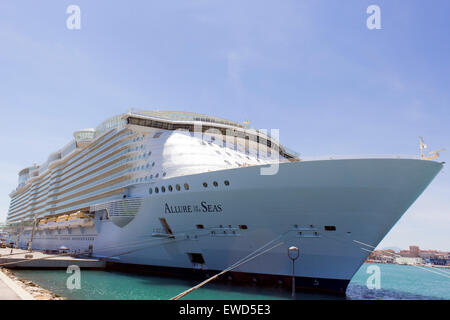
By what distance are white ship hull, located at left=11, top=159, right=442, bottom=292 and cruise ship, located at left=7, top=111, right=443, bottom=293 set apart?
0.04 meters

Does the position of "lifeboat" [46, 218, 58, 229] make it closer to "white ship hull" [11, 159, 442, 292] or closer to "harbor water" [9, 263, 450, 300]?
"harbor water" [9, 263, 450, 300]

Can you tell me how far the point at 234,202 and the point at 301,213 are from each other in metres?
3.25

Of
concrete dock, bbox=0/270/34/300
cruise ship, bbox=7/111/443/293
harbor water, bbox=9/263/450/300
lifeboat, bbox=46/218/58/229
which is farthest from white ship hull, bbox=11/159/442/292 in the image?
lifeboat, bbox=46/218/58/229

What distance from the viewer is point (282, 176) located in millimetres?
14906

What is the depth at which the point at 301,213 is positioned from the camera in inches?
587

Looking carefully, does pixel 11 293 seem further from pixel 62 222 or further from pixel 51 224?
pixel 51 224

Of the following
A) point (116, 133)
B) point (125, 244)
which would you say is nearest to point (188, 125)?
point (116, 133)

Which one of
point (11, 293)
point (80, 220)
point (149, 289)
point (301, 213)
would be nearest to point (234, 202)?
point (301, 213)

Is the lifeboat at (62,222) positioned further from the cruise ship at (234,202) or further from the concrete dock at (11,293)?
the concrete dock at (11,293)

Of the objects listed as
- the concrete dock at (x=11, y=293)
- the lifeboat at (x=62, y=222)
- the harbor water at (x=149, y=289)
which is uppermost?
the lifeboat at (x=62, y=222)

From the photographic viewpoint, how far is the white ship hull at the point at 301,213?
13.9 meters

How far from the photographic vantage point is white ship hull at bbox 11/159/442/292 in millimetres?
13945

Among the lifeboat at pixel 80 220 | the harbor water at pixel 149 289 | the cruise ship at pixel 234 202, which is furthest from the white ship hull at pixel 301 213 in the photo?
the lifeboat at pixel 80 220

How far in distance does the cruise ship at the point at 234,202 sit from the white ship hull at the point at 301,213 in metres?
0.04
